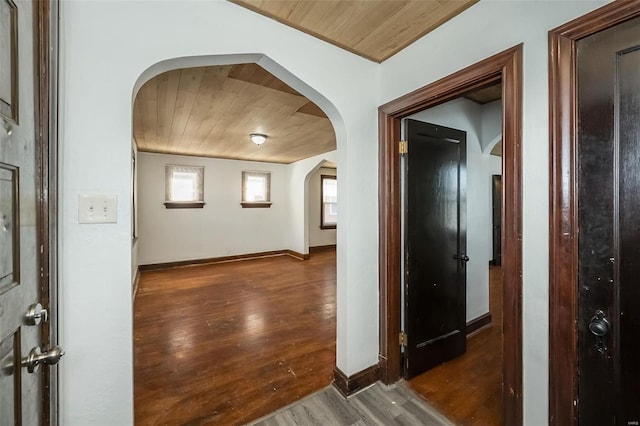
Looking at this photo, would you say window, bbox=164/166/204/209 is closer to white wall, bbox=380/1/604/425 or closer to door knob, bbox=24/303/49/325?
door knob, bbox=24/303/49/325

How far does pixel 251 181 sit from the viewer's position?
6297mm

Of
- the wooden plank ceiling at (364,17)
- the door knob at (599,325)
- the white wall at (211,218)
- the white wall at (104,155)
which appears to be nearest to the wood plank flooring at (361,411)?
the white wall at (104,155)

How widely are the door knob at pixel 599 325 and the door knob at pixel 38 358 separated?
189cm

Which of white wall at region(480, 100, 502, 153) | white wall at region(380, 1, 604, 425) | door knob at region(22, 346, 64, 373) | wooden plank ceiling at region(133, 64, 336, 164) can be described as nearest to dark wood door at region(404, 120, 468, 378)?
white wall at region(480, 100, 502, 153)

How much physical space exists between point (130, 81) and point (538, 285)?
6.60 feet

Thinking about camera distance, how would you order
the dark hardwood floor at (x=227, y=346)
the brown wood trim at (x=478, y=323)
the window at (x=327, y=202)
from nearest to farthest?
the dark hardwood floor at (x=227, y=346), the brown wood trim at (x=478, y=323), the window at (x=327, y=202)

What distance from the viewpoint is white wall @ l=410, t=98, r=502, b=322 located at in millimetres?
2520

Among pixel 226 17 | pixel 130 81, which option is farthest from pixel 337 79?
pixel 130 81

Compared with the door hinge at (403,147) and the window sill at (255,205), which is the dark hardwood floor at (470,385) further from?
the window sill at (255,205)

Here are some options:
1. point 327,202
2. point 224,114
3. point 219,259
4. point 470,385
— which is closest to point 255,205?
point 219,259

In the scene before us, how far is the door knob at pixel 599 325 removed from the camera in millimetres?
990

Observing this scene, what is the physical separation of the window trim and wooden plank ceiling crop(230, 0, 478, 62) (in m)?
4.71

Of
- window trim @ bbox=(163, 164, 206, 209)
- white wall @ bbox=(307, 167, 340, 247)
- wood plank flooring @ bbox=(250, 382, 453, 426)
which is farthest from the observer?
white wall @ bbox=(307, 167, 340, 247)

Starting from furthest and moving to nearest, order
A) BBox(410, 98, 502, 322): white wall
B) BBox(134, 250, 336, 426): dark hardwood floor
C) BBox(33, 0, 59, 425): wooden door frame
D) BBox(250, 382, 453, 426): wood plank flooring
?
BBox(410, 98, 502, 322): white wall
BBox(134, 250, 336, 426): dark hardwood floor
BBox(250, 382, 453, 426): wood plank flooring
BBox(33, 0, 59, 425): wooden door frame
